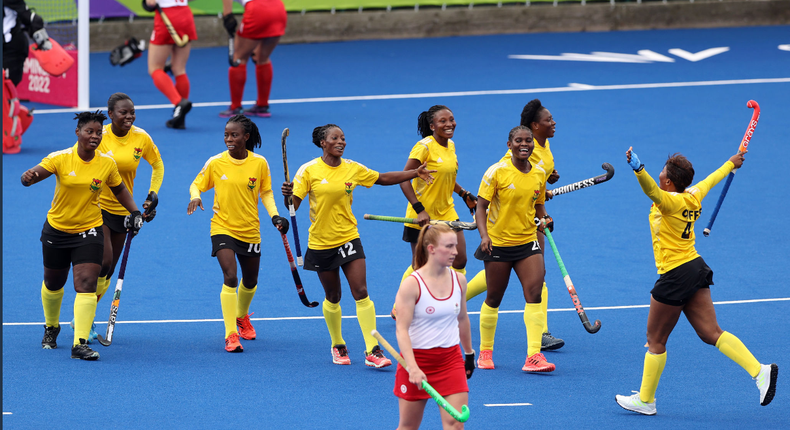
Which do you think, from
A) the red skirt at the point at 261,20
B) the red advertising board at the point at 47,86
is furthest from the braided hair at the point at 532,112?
the red advertising board at the point at 47,86

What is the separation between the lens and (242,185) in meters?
7.26

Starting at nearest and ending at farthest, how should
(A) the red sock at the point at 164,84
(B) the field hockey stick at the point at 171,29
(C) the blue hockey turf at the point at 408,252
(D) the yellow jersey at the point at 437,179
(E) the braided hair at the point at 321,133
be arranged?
1. (C) the blue hockey turf at the point at 408,252
2. (E) the braided hair at the point at 321,133
3. (D) the yellow jersey at the point at 437,179
4. (B) the field hockey stick at the point at 171,29
5. (A) the red sock at the point at 164,84

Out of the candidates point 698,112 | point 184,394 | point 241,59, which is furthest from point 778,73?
point 184,394

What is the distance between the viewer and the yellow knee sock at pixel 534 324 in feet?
22.7

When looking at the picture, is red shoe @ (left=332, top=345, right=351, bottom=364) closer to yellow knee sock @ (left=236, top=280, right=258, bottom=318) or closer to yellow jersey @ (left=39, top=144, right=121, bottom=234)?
yellow knee sock @ (left=236, top=280, right=258, bottom=318)

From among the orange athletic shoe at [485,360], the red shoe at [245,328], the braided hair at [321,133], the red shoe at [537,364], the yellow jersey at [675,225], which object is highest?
the braided hair at [321,133]

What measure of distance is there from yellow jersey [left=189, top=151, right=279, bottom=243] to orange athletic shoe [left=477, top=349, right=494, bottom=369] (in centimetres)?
185

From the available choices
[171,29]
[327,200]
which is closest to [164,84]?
[171,29]

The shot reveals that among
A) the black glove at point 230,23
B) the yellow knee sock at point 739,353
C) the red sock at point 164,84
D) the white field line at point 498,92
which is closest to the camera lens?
the yellow knee sock at point 739,353

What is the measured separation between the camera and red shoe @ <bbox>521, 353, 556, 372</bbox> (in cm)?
685

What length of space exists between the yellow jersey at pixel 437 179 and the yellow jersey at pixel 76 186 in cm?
228

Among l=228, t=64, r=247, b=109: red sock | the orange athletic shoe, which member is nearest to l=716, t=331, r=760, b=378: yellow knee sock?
the orange athletic shoe

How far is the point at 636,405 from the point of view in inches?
242

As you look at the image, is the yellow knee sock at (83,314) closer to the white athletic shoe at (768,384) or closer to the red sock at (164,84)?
the white athletic shoe at (768,384)
